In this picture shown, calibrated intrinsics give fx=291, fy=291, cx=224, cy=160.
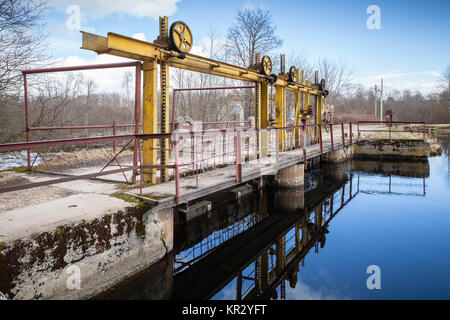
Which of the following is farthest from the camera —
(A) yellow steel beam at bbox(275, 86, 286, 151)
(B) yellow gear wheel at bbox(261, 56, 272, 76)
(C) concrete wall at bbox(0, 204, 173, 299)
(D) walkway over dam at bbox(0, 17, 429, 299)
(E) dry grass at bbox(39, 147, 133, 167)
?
(A) yellow steel beam at bbox(275, 86, 286, 151)

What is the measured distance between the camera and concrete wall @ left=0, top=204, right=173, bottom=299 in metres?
3.16

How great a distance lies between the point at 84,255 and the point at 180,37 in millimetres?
4617

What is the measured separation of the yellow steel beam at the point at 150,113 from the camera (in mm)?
5887

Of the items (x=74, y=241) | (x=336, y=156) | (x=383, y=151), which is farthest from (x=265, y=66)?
(x=383, y=151)

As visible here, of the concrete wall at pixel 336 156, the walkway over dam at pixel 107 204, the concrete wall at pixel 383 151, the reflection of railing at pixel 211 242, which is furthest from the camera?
the concrete wall at pixel 383 151

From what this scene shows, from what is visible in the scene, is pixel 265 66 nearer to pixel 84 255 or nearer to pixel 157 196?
pixel 157 196

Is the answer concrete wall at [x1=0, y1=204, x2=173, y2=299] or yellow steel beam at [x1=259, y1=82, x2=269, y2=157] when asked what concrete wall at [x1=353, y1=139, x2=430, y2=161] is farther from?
concrete wall at [x1=0, y1=204, x2=173, y2=299]

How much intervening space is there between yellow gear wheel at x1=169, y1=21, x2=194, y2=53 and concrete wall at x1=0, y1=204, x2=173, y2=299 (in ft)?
11.4

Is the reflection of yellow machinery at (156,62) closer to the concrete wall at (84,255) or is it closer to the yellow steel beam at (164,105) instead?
the yellow steel beam at (164,105)

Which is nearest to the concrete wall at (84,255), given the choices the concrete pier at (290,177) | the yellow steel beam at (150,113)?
the yellow steel beam at (150,113)

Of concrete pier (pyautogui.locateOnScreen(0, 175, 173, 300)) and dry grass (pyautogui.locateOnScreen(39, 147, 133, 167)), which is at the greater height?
dry grass (pyautogui.locateOnScreen(39, 147, 133, 167))

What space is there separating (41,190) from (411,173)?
52.0 feet

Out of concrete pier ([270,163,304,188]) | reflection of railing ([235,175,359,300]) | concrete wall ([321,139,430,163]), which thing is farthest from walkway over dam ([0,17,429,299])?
concrete wall ([321,139,430,163])

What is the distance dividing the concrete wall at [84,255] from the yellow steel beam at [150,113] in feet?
4.56
